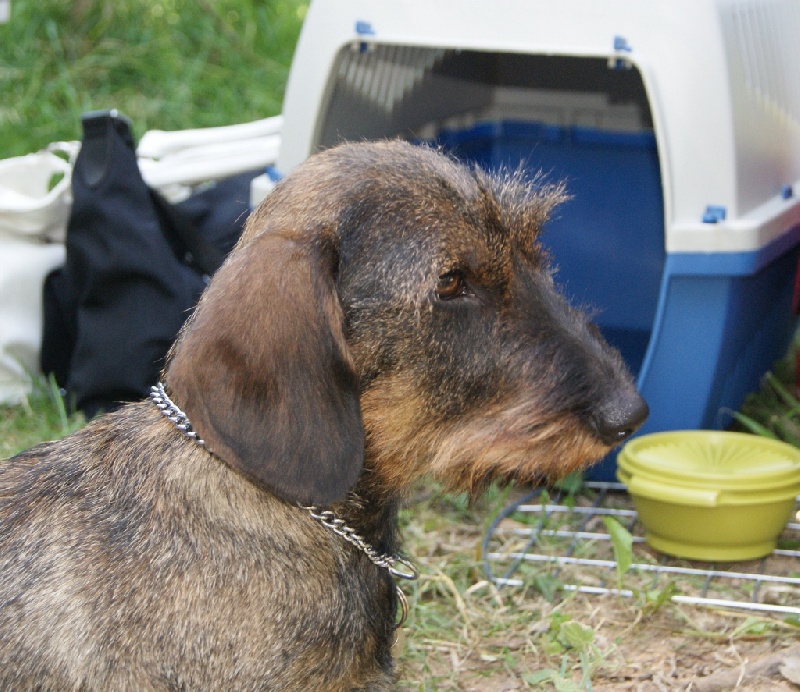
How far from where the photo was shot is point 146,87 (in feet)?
25.8

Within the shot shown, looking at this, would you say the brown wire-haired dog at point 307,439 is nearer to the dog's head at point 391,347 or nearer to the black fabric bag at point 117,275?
the dog's head at point 391,347

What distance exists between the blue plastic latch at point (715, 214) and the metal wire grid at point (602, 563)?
0.98m

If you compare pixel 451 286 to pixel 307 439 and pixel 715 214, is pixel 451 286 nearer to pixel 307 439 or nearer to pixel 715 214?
pixel 307 439

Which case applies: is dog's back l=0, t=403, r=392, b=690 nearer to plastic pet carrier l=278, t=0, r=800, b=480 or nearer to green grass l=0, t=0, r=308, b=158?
plastic pet carrier l=278, t=0, r=800, b=480

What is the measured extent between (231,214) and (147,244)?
676 mm

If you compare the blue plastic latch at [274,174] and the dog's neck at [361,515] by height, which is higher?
the blue plastic latch at [274,174]

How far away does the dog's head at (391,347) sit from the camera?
2.11m

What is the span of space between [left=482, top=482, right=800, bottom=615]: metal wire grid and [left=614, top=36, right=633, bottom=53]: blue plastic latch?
4.76 feet

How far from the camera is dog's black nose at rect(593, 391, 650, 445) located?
227 centimetres

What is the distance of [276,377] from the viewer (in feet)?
6.93

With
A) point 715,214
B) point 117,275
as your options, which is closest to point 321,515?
point 715,214

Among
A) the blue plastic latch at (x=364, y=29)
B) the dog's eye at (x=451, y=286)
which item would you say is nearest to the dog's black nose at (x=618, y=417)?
the dog's eye at (x=451, y=286)

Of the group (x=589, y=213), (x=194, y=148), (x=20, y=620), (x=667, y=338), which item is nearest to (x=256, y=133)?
(x=194, y=148)

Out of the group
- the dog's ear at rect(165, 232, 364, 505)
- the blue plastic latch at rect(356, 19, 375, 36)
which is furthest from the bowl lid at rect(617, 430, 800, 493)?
the blue plastic latch at rect(356, 19, 375, 36)
